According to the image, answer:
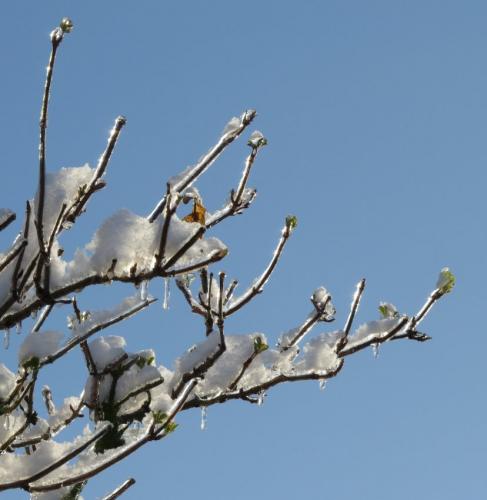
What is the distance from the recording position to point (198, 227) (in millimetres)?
3023

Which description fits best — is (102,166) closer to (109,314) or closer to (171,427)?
(109,314)

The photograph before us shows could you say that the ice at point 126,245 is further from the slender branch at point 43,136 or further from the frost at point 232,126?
the frost at point 232,126

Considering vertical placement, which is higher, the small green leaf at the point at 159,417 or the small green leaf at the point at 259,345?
the small green leaf at the point at 259,345

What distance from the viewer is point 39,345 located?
329 centimetres

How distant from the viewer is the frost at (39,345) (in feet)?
10.7

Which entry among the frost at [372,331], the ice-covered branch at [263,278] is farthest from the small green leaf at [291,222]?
the frost at [372,331]

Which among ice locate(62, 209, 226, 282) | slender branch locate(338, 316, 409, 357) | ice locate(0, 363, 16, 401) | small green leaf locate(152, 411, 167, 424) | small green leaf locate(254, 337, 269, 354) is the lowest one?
small green leaf locate(152, 411, 167, 424)

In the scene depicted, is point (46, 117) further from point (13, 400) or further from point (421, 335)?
point (421, 335)

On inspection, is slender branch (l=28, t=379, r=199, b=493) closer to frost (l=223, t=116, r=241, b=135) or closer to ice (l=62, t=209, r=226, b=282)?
ice (l=62, t=209, r=226, b=282)

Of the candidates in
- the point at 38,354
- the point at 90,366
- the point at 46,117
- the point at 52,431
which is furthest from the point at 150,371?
the point at 46,117

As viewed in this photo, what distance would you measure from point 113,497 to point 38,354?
918 millimetres

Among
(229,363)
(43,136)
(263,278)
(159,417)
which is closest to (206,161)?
(263,278)

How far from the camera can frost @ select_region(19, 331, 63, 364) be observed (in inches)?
128

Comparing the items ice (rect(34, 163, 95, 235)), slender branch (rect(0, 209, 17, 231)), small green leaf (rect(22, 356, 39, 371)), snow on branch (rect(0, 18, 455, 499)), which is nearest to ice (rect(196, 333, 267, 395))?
snow on branch (rect(0, 18, 455, 499))
